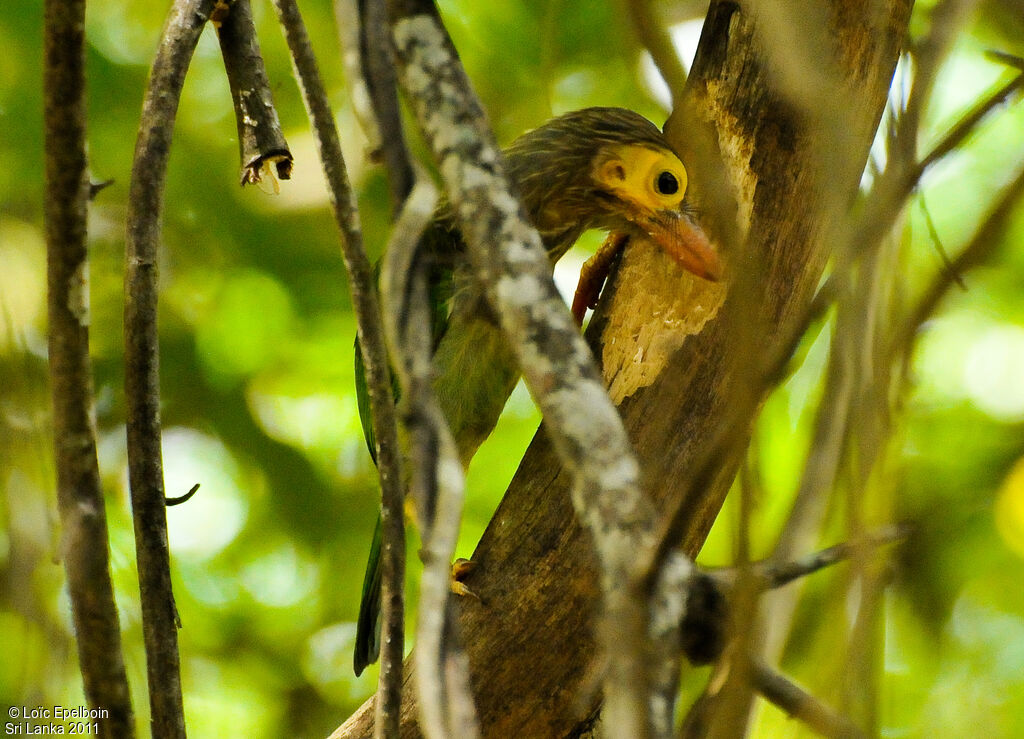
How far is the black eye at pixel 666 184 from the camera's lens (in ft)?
6.27

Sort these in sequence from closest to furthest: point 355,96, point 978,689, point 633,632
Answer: point 633,632 < point 355,96 < point 978,689

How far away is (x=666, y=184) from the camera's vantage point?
1916mm

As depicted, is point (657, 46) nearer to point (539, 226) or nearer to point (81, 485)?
point (81, 485)

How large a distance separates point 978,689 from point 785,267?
152 centimetres

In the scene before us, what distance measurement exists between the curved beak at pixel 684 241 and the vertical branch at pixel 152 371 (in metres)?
0.89

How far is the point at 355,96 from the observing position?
87cm

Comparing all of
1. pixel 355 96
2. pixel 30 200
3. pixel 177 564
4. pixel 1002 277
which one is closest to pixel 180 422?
pixel 177 564

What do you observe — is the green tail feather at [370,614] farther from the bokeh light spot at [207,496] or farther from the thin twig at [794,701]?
the thin twig at [794,701]

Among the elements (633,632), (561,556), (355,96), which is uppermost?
(355,96)

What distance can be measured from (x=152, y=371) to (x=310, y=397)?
1439mm

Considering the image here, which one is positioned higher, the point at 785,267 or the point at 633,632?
the point at 785,267

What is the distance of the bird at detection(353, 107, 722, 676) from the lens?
1977 millimetres

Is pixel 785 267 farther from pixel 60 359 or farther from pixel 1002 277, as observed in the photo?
pixel 1002 277

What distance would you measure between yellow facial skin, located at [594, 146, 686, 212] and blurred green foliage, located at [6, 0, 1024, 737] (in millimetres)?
587
